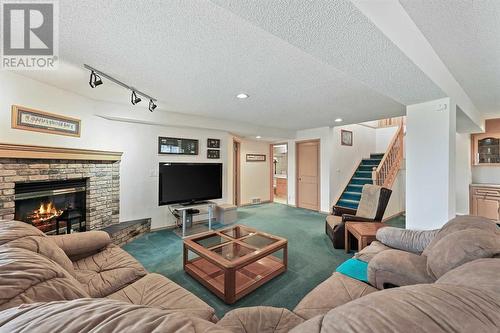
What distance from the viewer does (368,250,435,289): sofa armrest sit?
133cm

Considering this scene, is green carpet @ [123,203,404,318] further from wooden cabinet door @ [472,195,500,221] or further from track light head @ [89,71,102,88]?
track light head @ [89,71,102,88]

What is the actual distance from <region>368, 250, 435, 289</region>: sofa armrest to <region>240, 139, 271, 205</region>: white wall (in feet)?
16.2

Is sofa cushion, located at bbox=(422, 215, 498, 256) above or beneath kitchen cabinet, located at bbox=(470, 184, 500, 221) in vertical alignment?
above

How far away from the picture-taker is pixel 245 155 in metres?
6.37

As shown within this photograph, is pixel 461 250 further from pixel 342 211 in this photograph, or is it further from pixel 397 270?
pixel 342 211

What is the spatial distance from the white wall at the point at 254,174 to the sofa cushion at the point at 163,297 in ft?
15.8

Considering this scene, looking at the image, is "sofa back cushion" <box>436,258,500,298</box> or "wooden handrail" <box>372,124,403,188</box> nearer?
"sofa back cushion" <box>436,258,500,298</box>

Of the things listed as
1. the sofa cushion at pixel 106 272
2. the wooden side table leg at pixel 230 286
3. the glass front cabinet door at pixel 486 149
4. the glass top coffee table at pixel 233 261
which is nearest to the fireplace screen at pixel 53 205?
the sofa cushion at pixel 106 272

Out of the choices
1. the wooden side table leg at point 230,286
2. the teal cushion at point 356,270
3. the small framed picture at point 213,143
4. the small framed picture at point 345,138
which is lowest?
the wooden side table leg at point 230,286

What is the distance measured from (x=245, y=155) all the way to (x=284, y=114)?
255cm

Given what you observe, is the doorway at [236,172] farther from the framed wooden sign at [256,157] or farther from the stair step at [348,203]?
the stair step at [348,203]

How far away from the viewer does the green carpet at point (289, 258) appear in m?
1.95

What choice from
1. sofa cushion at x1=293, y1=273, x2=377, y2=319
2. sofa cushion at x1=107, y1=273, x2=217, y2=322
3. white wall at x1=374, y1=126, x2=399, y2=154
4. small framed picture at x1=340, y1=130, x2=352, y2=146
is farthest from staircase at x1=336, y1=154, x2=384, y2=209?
sofa cushion at x1=107, y1=273, x2=217, y2=322

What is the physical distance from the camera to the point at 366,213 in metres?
3.41
